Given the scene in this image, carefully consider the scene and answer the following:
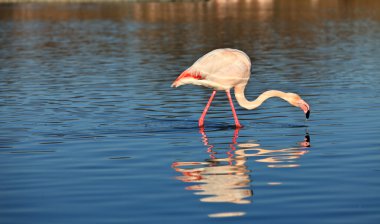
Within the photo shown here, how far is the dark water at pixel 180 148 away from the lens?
1031 centimetres

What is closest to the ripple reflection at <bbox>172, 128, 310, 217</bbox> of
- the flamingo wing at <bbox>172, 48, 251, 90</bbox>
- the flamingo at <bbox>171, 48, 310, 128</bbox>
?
the flamingo at <bbox>171, 48, 310, 128</bbox>

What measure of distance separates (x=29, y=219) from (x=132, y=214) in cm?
110

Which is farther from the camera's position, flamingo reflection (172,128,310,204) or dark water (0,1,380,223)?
flamingo reflection (172,128,310,204)

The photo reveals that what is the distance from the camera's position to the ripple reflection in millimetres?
10945

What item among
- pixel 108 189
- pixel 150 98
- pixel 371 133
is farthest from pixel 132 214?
pixel 150 98

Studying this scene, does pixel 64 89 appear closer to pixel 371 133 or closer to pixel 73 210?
pixel 371 133

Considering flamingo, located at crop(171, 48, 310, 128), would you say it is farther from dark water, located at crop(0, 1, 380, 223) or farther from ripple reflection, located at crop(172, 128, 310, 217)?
ripple reflection, located at crop(172, 128, 310, 217)

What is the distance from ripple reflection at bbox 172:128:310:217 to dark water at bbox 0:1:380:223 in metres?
0.02

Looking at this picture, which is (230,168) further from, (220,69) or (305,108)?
(220,69)

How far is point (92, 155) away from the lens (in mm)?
14062

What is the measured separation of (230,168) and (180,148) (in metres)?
2.04

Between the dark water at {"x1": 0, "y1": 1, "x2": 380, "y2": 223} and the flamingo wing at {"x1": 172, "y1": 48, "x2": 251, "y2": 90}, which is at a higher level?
the flamingo wing at {"x1": 172, "y1": 48, "x2": 251, "y2": 90}

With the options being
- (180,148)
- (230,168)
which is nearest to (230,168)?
(230,168)

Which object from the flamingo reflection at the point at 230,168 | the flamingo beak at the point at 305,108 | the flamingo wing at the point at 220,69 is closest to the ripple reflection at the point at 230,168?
the flamingo reflection at the point at 230,168
